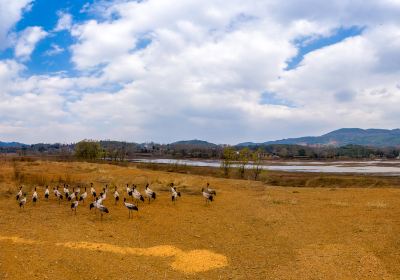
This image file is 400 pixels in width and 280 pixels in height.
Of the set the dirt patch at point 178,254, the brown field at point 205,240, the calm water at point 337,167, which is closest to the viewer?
the brown field at point 205,240

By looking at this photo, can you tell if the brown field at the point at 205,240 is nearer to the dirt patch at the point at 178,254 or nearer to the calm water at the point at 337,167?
the dirt patch at the point at 178,254

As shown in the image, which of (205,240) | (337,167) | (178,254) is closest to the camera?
(178,254)

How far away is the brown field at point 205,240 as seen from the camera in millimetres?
12680

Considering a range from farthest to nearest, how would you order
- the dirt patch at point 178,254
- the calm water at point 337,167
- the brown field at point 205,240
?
the calm water at point 337,167
the dirt patch at point 178,254
the brown field at point 205,240

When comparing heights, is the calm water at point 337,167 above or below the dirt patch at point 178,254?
above

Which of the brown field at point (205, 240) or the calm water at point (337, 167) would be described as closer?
the brown field at point (205, 240)

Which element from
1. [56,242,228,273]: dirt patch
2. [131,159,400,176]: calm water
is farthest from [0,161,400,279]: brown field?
[131,159,400,176]: calm water

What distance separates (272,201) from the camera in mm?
26500

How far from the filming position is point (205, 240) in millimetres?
16578

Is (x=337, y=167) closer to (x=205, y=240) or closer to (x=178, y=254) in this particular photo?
(x=205, y=240)

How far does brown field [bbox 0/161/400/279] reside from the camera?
1268 cm

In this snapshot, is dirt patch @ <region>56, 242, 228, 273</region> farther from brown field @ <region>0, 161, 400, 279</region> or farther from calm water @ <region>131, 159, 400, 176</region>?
calm water @ <region>131, 159, 400, 176</region>

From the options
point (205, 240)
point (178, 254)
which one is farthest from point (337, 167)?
point (178, 254)

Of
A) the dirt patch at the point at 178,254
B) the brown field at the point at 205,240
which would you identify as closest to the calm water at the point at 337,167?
the brown field at the point at 205,240
